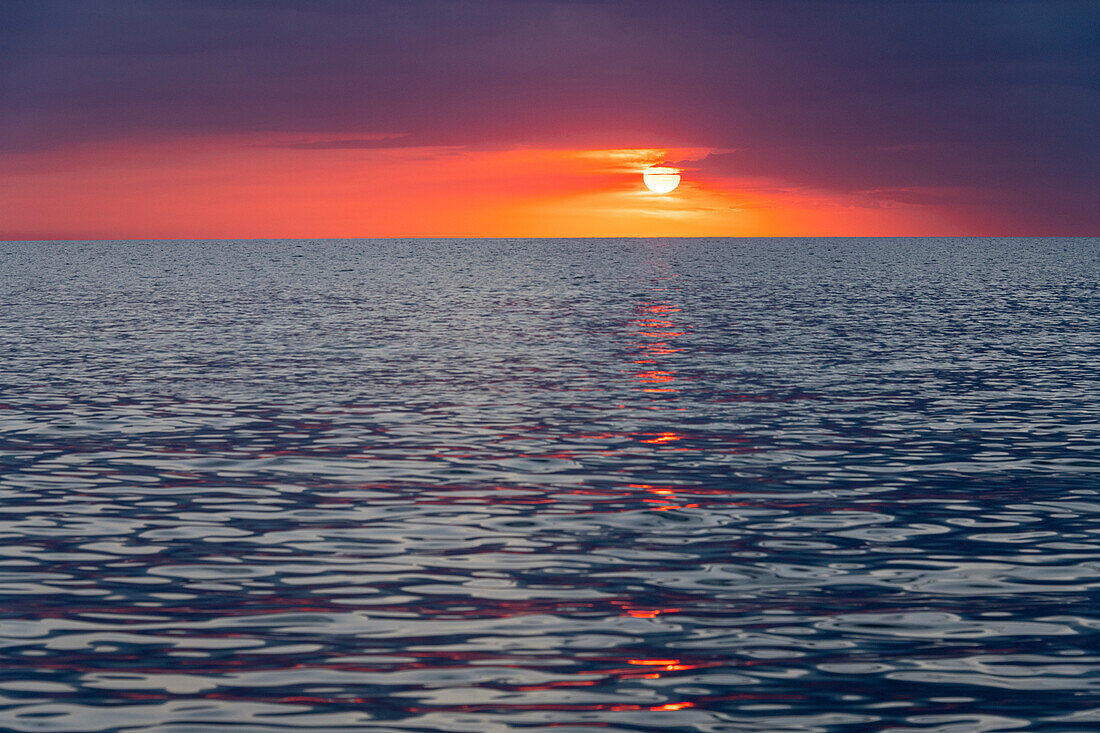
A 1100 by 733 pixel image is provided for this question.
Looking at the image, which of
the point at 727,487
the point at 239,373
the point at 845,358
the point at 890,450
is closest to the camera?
the point at 727,487

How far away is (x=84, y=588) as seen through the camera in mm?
16203

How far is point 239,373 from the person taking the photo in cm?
4166

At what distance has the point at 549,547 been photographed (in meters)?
18.4

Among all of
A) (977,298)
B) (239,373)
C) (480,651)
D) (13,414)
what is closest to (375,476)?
(480,651)

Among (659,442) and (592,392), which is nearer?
(659,442)

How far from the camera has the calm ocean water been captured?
40.8 ft

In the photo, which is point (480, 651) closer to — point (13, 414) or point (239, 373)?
point (13, 414)

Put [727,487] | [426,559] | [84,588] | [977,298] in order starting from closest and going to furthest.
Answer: [84,588] → [426,559] → [727,487] → [977,298]

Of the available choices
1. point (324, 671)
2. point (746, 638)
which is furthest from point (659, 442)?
point (324, 671)

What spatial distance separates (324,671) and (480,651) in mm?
1627

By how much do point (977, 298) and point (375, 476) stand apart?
78.0m

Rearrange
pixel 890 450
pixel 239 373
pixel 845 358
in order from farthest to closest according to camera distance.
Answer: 1. pixel 845 358
2. pixel 239 373
3. pixel 890 450

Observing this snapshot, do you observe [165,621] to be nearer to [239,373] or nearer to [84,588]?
[84,588]

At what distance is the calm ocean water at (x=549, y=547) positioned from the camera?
40.8 feet
